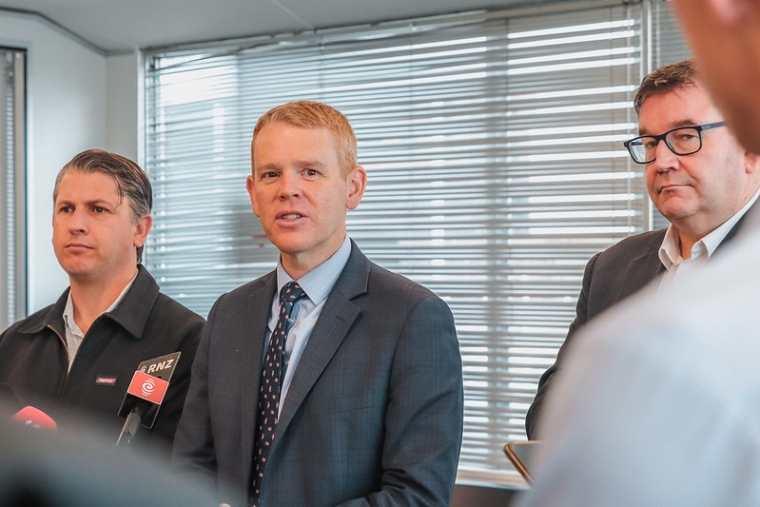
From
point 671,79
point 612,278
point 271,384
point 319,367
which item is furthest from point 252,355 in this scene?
point 671,79

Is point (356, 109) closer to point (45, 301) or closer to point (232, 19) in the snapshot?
point (232, 19)

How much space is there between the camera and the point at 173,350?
2.05 metres

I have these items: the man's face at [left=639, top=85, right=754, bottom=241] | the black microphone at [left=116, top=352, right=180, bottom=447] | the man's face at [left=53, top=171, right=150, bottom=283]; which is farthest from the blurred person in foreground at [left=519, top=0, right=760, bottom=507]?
the man's face at [left=53, top=171, right=150, bottom=283]

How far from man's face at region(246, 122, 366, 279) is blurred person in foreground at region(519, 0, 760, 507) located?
1.47m

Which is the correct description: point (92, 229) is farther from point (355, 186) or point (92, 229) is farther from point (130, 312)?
point (355, 186)

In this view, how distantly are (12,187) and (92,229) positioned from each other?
1.91m

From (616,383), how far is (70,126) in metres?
4.19

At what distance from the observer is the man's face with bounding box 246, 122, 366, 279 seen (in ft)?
5.71

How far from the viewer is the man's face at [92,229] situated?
2.15m

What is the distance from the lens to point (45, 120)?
3.86 metres

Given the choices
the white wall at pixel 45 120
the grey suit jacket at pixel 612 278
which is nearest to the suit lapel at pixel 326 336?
the grey suit jacket at pixel 612 278

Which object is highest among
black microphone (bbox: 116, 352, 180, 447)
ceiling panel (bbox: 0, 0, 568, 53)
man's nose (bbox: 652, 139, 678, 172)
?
ceiling panel (bbox: 0, 0, 568, 53)

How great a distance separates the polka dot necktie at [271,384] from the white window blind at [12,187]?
97.6 inches

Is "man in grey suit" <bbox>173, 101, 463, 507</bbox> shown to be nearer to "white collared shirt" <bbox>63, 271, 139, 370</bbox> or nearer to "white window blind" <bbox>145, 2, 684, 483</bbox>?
"white collared shirt" <bbox>63, 271, 139, 370</bbox>
